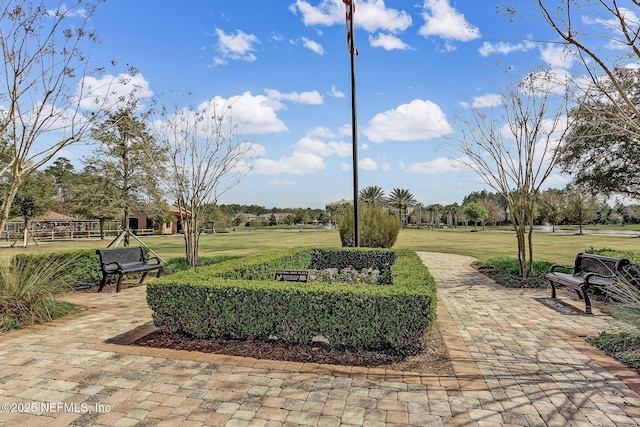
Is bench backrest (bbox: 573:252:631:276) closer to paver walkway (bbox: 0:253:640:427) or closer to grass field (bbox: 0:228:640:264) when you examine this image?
paver walkway (bbox: 0:253:640:427)

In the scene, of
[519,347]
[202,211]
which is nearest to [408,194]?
[202,211]

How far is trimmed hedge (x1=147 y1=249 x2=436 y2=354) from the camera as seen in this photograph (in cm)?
376

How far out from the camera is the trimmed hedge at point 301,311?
12.3ft

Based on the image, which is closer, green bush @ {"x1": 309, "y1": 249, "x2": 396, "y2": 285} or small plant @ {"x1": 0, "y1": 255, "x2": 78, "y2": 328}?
small plant @ {"x1": 0, "y1": 255, "x2": 78, "y2": 328}

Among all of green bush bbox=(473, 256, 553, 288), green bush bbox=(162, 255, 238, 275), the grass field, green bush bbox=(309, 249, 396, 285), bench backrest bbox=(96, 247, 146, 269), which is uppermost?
bench backrest bbox=(96, 247, 146, 269)

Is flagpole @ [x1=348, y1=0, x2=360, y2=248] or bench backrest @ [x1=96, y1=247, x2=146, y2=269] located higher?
flagpole @ [x1=348, y1=0, x2=360, y2=248]

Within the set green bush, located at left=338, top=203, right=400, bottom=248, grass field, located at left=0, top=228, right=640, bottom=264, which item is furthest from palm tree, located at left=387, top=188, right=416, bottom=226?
green bush, located at left=338, top=203, right=400, bottom=248

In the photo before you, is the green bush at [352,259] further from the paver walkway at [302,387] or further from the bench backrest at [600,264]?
the paver walkway at [302,387]

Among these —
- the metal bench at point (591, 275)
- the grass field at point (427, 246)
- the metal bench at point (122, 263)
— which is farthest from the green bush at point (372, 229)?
the metal bench at point (591, 275)

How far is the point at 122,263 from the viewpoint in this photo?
27.2 feet

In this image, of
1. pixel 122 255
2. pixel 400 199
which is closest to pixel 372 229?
pixel 122 255

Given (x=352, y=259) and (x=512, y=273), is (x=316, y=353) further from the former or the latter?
(x=512, y=273)

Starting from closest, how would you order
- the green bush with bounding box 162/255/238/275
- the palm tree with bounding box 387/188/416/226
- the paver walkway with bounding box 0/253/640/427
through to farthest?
1. the paver walkway with bounding box 0/253/640/427
2. the green bush with bounding box 162/255/238/275
3. the palm tree with bounding box 387/188/416/226

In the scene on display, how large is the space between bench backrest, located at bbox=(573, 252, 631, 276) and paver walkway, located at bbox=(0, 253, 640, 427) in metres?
2.26
